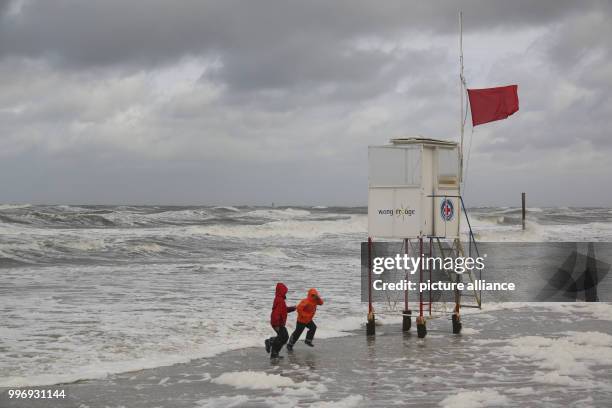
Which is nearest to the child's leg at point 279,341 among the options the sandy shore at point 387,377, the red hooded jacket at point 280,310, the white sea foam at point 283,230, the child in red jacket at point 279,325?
the child in red jacket at point 279,325

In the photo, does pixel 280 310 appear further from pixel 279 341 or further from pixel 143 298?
pixel 143 298

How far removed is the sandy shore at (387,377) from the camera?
28.2 ft

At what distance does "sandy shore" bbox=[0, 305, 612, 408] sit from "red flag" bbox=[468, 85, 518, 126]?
4196 mm

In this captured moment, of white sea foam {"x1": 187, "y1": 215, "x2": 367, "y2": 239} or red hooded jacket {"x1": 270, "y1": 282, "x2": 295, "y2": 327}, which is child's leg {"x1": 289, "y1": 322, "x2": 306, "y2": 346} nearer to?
red hooded jacket {"x1": 270, "y1": 282, "x2": 295, "y2": 327}

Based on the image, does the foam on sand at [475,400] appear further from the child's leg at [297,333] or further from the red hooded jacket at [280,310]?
the child's leg at [297,333]

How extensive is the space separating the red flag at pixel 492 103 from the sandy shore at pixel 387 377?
13.8ft

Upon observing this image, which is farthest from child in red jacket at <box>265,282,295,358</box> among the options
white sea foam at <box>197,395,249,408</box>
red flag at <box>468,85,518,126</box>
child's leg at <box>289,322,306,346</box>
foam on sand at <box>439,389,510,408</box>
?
red flag at <box>468,85,518,126</box>

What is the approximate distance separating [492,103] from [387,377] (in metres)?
5.67

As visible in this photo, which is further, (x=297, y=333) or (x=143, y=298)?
(x=143, y=298)

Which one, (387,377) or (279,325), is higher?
(279,325)

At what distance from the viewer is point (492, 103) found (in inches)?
496

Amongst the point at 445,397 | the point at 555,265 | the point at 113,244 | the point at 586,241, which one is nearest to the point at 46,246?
the point at 113,244

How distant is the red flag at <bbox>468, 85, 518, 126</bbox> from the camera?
1241cm

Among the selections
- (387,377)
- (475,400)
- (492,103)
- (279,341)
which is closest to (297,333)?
(279,341)
